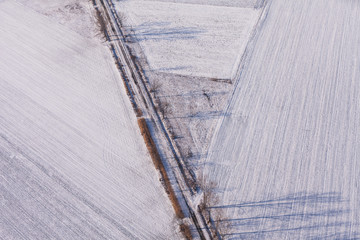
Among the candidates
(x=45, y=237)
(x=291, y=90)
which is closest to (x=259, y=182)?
(x=291, y=90)

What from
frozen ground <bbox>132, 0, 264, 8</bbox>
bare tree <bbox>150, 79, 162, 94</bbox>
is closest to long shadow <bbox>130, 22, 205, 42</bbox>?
frozen ground <bbox>132, 0, 264, 8</bbox>

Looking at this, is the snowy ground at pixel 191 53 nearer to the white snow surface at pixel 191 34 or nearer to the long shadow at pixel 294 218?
the white snow surface at pixel 191 34

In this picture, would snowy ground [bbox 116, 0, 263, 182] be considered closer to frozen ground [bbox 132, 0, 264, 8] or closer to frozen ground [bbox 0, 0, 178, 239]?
frozen ground [bbox 132, 0, 264, 8]

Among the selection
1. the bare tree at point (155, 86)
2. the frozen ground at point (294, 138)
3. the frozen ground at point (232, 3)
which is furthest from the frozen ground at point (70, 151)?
the frozen ground at point (232, 3)

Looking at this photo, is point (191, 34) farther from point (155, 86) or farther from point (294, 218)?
point (294, 218)

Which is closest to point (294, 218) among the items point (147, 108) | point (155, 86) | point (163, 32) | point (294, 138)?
point (294, 138)
